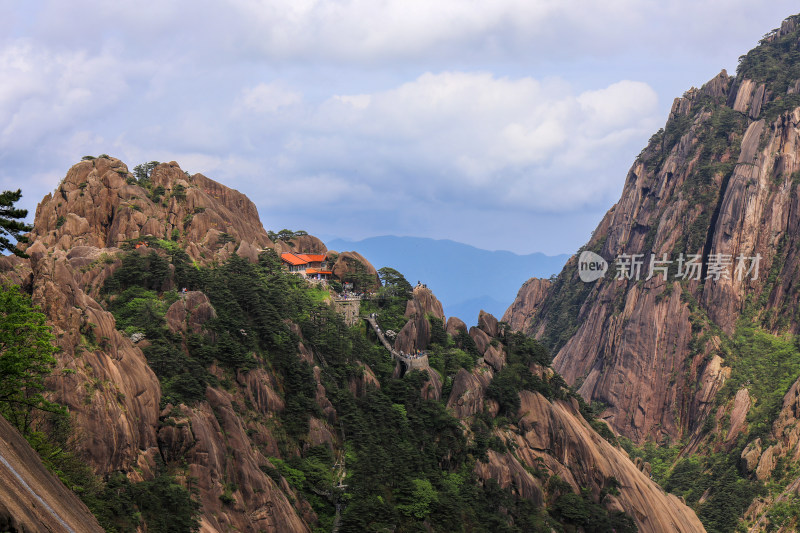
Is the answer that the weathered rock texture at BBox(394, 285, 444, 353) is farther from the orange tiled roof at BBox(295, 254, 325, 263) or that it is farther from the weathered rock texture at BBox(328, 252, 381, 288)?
the orange tiled roof at BBox(295, 254, 325, 263)

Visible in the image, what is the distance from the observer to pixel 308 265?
8388 cm

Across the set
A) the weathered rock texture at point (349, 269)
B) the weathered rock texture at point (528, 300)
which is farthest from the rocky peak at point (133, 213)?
the weathered rock texture at point (528, 300)

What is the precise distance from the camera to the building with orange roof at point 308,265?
80.8m

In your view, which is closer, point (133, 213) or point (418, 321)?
point (133, 213)

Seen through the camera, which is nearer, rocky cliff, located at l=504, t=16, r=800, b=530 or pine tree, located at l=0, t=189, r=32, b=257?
pine tree, located at l=0, t=189, r=32, b=257

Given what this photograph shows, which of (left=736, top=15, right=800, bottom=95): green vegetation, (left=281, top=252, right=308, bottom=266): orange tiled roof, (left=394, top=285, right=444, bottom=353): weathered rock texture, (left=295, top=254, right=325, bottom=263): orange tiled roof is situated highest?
(left=736, top=15, right=800, bottom=95): green vegetation

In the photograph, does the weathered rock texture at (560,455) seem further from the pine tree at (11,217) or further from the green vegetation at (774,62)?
the green vegetation at (774,62)

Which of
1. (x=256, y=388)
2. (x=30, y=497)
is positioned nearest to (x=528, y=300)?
(x=256, y=388)

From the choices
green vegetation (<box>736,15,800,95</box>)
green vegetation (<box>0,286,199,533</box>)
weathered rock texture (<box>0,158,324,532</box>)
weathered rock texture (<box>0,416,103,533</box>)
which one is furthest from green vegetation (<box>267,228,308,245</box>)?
green vegetation (<box>736,15,800,95</box>)

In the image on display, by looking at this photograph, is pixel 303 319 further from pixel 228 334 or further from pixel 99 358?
pixel 99 358

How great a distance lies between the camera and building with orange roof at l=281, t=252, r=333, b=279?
8081 centimetres

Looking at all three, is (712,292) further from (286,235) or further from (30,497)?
(30,497)

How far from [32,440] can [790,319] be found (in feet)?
382

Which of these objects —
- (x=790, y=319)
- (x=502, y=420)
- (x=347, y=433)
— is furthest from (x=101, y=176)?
(x=790, y=319)
